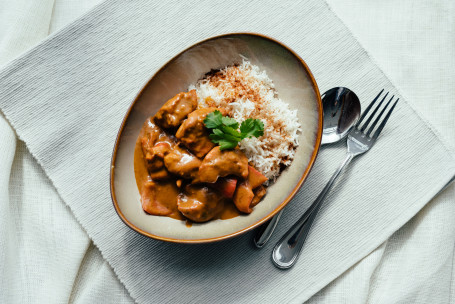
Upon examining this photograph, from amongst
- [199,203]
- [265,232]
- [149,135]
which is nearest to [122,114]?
[149,135]

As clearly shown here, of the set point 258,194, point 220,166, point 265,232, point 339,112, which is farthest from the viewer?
point 339,112

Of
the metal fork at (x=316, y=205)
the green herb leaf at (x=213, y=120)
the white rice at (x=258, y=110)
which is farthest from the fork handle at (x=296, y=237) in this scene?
the green herb leaf at (x=213, y=120)

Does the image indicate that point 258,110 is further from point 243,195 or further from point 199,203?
point 199,203

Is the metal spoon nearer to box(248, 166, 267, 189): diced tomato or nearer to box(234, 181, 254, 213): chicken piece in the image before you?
box(248, 166, 267, 189): diced tomato

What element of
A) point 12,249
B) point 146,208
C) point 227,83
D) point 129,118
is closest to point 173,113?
point 129,118

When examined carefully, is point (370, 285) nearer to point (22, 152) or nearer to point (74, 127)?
point (74, 127)

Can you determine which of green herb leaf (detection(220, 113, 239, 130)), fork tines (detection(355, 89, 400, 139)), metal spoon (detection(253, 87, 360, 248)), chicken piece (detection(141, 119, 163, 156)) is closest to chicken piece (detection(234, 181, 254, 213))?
green herb leaf (detection(220, 113, 239, 130))
